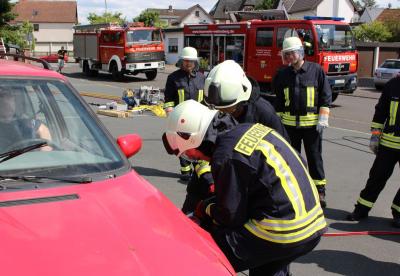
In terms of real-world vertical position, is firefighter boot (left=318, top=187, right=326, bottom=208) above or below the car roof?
below

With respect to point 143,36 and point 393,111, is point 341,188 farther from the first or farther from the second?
point 143,36

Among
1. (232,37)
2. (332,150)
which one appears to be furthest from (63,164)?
(232,37)

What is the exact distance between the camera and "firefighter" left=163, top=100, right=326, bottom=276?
2184 millimetres

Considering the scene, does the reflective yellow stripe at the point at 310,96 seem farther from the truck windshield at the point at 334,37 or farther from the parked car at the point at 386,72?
the parked car at the point at 386,72

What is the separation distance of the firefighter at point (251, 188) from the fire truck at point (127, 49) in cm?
2191

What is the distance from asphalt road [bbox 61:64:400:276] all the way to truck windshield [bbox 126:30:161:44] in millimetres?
11775

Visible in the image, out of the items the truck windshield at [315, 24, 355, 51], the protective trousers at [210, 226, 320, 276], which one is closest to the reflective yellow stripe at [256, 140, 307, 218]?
the protective trousers at [210, 226, 320, 276]

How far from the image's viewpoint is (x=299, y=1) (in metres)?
55.2

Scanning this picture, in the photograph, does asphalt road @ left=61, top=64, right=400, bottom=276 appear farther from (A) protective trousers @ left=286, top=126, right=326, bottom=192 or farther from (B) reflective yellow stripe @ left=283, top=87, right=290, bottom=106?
(B) reflective yellow stripe @ left=283, top=87, right=290, bottom=106

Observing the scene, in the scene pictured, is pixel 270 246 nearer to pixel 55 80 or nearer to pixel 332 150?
pixel 55 80

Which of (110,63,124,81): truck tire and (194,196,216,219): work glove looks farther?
(110,63,124,81): truck tire

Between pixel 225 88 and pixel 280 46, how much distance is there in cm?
1435

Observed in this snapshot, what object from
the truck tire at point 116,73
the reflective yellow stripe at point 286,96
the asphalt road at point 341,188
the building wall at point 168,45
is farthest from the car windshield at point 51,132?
the building wall at point 168,45

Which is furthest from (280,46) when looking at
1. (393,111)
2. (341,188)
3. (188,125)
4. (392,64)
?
(188,125)
